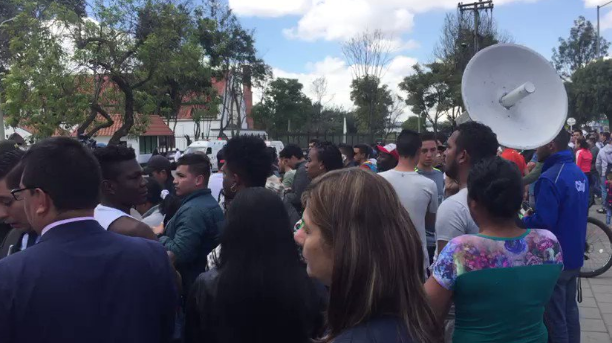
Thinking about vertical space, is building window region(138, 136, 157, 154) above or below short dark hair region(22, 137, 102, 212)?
below

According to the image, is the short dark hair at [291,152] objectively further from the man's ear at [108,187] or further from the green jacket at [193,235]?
the man's ear at [108,187]

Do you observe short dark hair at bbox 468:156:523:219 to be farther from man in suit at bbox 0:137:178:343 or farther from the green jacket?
the green jacket

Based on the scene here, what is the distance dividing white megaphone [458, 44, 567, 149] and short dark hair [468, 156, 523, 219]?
7.61ft

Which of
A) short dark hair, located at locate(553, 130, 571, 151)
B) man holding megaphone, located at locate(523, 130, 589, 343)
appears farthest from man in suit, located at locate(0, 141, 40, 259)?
short dark hair, located at locate(553, 130, 571, 151)

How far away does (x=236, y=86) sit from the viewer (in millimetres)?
39625

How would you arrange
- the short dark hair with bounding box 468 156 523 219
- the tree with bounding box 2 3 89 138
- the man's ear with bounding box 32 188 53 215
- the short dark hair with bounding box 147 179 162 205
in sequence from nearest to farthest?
1. the man's ear with bounding box 32 188 53 215
2. the short dark hair with bounding box 468 156 523 219
3. the short dark hair with bounding box 147 179 162 205
4. the tree with bounding box 2 3 89 138

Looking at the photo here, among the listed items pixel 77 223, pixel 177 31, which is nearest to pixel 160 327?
pixel 77 223

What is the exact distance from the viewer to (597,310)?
6016 millimetres

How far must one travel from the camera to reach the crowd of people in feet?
5.16

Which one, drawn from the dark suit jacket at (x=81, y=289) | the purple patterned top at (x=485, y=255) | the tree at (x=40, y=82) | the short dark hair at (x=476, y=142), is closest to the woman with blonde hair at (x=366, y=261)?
the purple patterned top at (x=485, y=255)

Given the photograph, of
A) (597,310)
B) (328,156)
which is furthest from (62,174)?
(597,310)

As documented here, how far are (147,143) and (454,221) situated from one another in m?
41.4

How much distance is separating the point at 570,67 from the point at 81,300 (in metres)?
90.1

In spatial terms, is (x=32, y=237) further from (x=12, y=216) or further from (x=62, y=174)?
(x=62, y=174)
